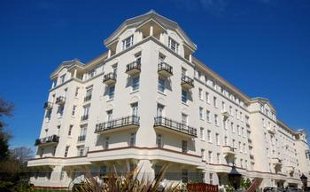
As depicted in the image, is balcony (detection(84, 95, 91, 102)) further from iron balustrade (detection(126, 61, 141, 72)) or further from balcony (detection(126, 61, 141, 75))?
iron balustrade (detection(126, 61, 141, 72))

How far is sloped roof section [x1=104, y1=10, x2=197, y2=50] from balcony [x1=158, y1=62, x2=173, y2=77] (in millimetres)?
5743

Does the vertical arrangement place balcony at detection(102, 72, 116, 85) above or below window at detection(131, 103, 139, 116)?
above

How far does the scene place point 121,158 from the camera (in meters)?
25.5

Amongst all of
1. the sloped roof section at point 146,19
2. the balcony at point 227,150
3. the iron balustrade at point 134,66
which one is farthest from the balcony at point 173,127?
the sloped roof section at point 146,19

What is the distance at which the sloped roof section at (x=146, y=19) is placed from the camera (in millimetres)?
31406

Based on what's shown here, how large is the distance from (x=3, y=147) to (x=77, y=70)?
18297 mm

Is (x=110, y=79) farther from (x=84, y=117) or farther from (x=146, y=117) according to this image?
(x=84, y=117)

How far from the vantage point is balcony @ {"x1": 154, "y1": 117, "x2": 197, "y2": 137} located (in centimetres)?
2727

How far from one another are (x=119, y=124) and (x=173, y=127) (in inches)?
248

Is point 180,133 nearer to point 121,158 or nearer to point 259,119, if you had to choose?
point 121,158

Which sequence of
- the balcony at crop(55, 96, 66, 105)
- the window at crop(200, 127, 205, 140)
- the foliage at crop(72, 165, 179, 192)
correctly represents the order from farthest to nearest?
the balcony at crop(55, 96, 66, 105) < the window at crop(200, 127, 205, 140) < the foliage at crop(72, 165, 179, 192)

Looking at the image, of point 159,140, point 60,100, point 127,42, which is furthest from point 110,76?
point 60,100

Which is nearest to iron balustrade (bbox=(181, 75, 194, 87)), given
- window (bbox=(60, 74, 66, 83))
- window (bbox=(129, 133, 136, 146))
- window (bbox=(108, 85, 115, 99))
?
window (bbox=(108, 85, 115, 99))

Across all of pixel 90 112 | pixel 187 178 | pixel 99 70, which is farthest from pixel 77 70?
pixel 187 178
